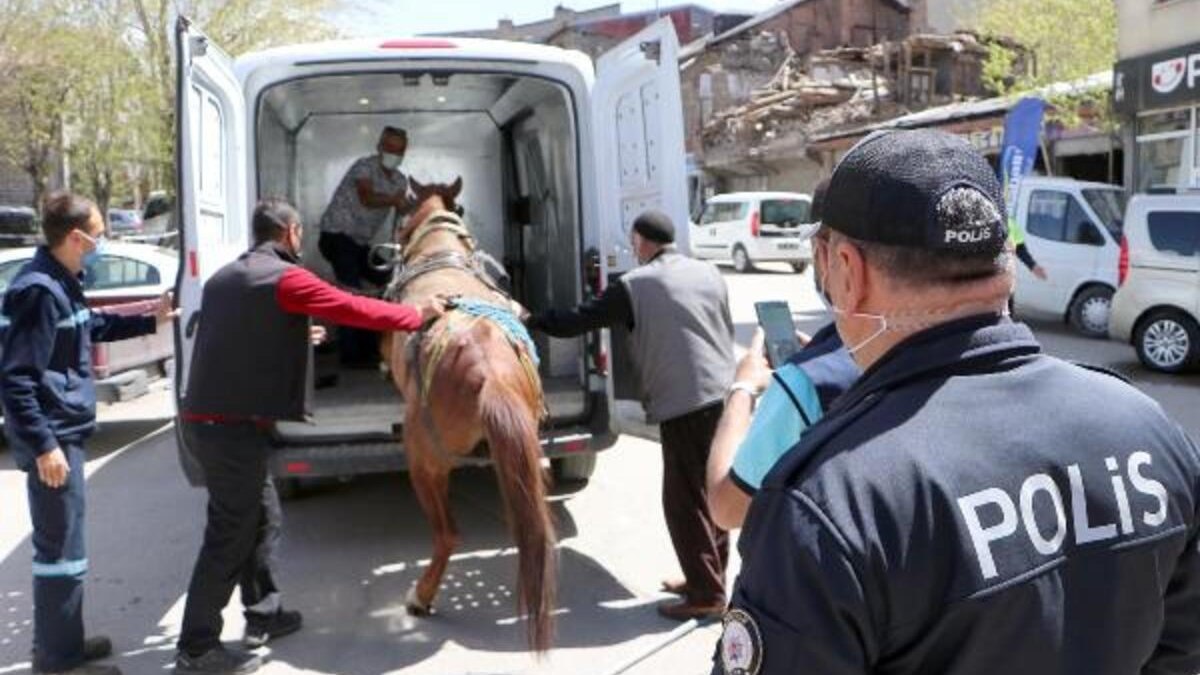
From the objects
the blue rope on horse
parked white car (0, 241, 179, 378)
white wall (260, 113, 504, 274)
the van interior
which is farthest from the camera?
parked white car (0, 241, 179, 378)

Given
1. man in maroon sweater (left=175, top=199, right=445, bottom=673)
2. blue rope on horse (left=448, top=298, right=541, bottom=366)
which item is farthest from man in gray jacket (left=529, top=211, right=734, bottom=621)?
man in maroon sweater (left=175, top=199, right=445, bottom=673)

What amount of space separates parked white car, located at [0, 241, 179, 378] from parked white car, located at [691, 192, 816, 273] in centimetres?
1446

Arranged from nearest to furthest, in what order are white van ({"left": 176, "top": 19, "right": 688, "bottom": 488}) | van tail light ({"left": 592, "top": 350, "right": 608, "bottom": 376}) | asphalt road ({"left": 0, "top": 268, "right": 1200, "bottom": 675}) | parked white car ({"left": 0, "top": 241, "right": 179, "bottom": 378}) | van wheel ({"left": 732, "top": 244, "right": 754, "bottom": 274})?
asphalt road ({"left": 0, "top": 268, "right": 1200, "bottom": 675}), white van ({"left": 176, "top": 19, "right": 688, "bottom": 488}), van tail light ({"left": 592, "top": 350, "right": 608, "bottom": 376}), parked white car ({"left": 0, "top": 241, "right": 179, "bottom": 378}), van wheel ({"left": 732, "top": 244, "right": 754, "bottom": 274})

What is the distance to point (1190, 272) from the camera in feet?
33.0

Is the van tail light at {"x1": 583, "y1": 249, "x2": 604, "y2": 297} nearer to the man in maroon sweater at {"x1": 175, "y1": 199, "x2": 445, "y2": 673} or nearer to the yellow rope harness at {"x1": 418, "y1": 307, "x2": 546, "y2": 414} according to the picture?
the yellow rope harness at {"x1": 418, "y1": 307, "x2": 546, "y2": 414}

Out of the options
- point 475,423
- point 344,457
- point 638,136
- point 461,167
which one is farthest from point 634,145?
point 461,167

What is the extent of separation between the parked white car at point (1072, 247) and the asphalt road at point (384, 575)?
780cm

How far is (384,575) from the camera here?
17.1ft

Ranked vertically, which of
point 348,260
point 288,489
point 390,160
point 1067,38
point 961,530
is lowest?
point 288,489

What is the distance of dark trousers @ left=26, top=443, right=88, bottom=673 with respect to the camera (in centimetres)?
388

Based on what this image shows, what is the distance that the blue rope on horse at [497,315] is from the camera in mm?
4477

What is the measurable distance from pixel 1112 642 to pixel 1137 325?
10.6m

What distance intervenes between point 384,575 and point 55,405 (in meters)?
1.88

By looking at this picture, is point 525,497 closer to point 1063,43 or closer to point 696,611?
point 696,611
